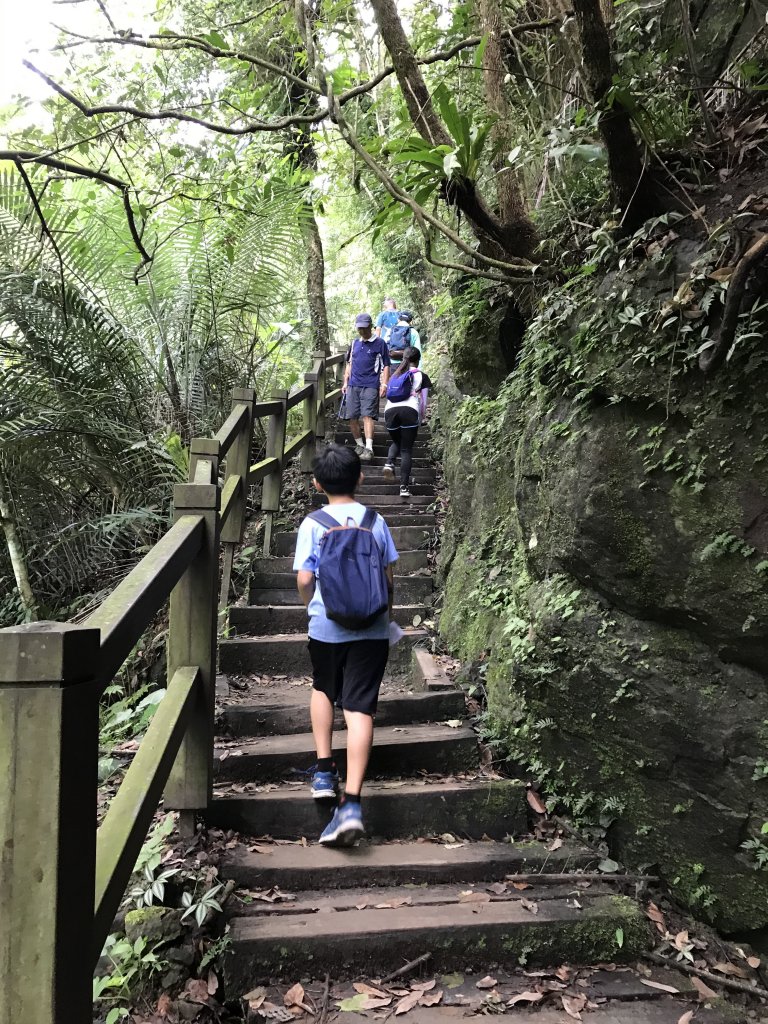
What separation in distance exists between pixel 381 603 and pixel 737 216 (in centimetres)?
206

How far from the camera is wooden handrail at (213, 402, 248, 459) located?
3783mm

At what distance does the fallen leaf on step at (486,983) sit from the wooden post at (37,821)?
67.3 inches

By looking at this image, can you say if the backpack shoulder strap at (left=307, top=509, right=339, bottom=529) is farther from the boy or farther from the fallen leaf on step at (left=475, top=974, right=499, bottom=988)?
the fallen leaf on step at (left=475, top=974, right=499, bottom=988)

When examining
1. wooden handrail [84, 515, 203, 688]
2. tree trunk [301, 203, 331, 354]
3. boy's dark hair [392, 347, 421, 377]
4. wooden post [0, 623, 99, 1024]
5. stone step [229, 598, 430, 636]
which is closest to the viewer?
wooden post [0, 623, 99, 1024]

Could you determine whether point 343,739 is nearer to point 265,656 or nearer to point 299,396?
point 265,656

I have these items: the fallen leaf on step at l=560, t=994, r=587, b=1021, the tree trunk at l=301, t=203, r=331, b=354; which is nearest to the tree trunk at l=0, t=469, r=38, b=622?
the fallen leaf on step at l=560, t=994, r=587, b=1021

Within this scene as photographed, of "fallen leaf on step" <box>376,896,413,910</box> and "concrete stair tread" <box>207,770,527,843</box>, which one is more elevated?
"concrete stair tread" <box>207,770,527,843</box>

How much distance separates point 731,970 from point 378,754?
1729mm

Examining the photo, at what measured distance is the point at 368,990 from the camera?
2.30 metres

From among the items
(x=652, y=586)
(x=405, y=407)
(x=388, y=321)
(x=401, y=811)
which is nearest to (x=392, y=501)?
(x=405, y=407)

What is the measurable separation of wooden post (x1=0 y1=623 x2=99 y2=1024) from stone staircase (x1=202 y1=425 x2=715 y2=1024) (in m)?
1.30

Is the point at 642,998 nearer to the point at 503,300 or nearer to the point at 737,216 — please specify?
the point at 737,216

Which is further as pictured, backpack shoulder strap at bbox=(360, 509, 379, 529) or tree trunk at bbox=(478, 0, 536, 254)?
tree trunk at bbox=(478, 0, 536, 254)

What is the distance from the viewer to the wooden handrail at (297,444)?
19.4 feet
